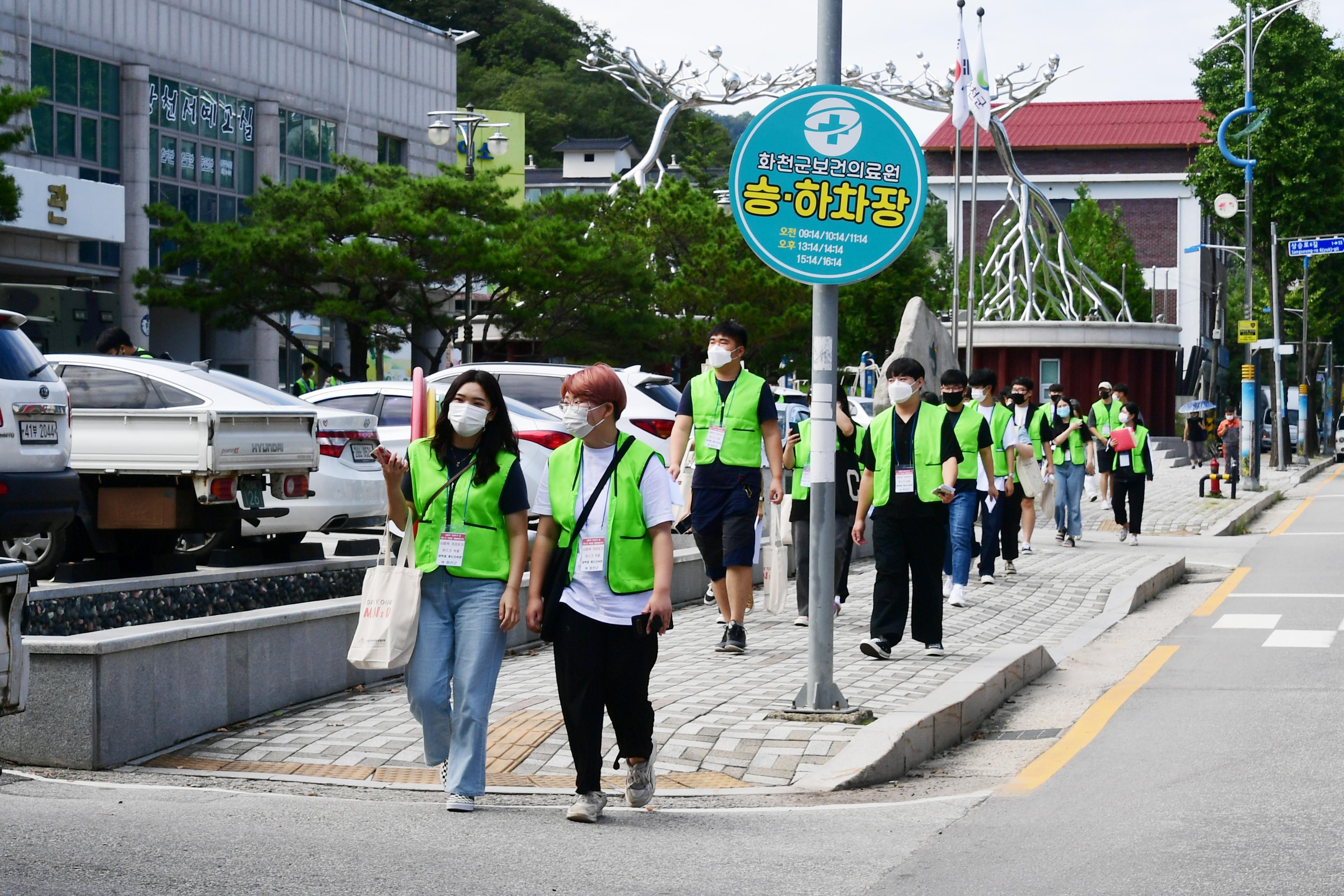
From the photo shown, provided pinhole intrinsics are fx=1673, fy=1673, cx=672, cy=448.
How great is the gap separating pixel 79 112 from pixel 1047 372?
96.0 ft

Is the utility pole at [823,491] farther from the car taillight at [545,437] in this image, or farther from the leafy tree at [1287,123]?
the leafy tree at [1287,123]

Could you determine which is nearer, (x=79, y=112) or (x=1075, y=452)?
(x=1075, y=452)

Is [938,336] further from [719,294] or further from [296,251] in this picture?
[719,294]

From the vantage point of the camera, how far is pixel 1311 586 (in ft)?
52.2

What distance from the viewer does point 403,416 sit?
16219mm

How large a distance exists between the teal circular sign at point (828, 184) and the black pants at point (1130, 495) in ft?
41.9

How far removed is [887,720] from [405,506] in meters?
2.76

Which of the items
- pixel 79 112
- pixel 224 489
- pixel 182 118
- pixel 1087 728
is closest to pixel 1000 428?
pixel 1087 728

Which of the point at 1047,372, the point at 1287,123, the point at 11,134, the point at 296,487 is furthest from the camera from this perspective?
the point at 1047,372

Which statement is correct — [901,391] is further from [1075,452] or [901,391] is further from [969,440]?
[1075,452]

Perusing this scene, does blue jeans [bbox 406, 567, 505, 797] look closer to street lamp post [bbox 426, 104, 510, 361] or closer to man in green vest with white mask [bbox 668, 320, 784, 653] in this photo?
man in green vest with white mask [bbox 668, 320, 784, 653]

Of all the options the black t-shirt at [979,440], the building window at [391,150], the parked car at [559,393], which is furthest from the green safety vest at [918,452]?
the building window at [391,150]

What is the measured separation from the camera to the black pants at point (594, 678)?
623cm

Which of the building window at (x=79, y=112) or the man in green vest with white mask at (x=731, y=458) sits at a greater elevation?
the building window at (x=79, y=112)
